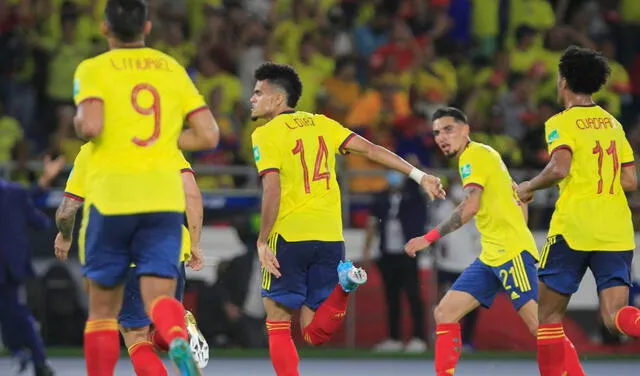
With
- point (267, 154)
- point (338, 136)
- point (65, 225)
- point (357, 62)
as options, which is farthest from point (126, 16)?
point (357, 62)

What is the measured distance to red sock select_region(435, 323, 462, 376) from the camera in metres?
11.1

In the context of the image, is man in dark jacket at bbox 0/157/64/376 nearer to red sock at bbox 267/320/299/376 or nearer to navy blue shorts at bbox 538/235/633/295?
red sock at bbox 267/320/299/376

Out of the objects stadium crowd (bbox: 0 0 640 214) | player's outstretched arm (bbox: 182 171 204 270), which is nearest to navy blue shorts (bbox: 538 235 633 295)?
player's outstretched arm (bbox: 182 171 204 270)

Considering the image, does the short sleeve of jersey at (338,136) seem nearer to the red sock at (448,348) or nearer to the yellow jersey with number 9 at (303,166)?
the yellow jersey with number 9 at (303,166)

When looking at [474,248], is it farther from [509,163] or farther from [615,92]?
[615,92]

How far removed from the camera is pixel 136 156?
802cm

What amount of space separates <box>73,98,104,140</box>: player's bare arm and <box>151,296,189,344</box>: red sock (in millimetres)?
973

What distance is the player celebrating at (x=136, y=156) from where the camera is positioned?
7.97 m

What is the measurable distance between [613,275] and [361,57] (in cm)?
1056

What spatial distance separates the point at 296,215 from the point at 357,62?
32.9 feet

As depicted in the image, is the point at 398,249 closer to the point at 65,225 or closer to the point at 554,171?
the point at 554,171

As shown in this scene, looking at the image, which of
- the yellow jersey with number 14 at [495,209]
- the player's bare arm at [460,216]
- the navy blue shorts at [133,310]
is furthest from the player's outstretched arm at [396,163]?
the navy blue shorts at [133,310]

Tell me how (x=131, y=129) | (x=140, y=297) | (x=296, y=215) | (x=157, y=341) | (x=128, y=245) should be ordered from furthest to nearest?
(x=296, y=215) → (x=157, y=341) → (x=140, y=297) → (x=128, y=245) → (x=131, y=129)

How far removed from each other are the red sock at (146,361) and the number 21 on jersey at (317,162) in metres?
1.69
